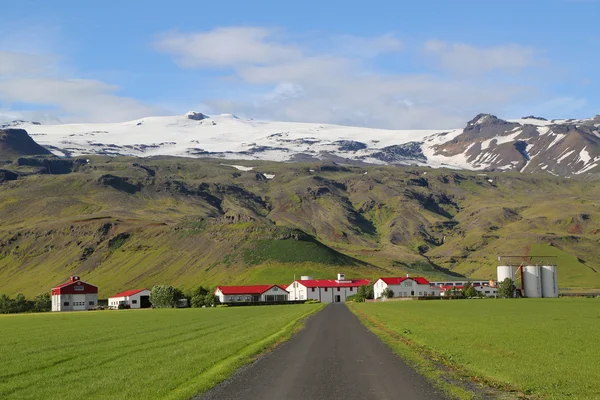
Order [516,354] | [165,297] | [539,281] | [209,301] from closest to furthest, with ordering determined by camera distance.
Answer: [516,354] < [165,297] < [209,301] < [539,281]

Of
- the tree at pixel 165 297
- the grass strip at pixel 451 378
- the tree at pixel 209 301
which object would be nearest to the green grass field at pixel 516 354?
the grass strip at pixel 451 378

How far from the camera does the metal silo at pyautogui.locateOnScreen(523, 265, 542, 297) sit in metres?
192

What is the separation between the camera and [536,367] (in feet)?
105

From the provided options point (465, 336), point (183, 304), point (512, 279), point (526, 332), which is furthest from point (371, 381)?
point (512, 279)

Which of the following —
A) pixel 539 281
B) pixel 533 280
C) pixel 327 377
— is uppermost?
pixel 533 280

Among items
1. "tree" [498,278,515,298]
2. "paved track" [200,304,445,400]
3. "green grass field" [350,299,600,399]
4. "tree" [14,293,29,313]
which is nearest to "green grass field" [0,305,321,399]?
"paved track" [200,304,445,400]

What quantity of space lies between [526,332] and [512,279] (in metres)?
150

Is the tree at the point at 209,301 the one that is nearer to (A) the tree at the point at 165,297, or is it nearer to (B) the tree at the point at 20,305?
(A) the tree at the point at 165,297

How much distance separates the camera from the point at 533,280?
192875 millimetres

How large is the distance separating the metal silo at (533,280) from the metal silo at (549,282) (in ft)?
3.66

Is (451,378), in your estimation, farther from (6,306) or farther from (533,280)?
(533,280)

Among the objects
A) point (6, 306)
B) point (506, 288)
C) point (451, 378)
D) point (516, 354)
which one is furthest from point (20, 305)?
point (451, 378)

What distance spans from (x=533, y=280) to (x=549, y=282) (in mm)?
4455

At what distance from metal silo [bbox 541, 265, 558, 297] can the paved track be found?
163 meters
